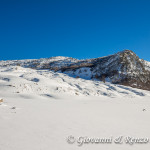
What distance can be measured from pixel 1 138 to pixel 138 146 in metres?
2.90

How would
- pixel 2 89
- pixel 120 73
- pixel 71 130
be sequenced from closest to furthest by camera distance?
pixel 71 130, pixel 2 89, pixel 120 73

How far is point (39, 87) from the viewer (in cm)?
1196

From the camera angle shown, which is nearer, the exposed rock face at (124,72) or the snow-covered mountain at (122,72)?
the exposed rock face at (124,72)

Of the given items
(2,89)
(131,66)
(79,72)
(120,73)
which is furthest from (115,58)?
(2,89)

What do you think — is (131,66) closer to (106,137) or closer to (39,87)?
(39,87)

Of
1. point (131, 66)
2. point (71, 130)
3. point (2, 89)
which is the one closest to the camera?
point (71, 130)

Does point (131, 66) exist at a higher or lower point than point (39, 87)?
higher

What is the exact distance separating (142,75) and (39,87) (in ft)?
61.2

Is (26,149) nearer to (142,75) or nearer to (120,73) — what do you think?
(120,73)

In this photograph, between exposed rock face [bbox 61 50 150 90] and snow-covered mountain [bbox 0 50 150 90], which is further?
snow-covered mountain [bbox 0 50 150 90]

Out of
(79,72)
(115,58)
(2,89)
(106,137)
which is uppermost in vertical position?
(115,58)

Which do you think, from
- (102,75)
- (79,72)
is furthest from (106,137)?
(79,72)

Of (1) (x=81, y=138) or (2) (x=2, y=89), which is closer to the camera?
(1) (x=81, y=138)

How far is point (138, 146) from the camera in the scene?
113 inches
